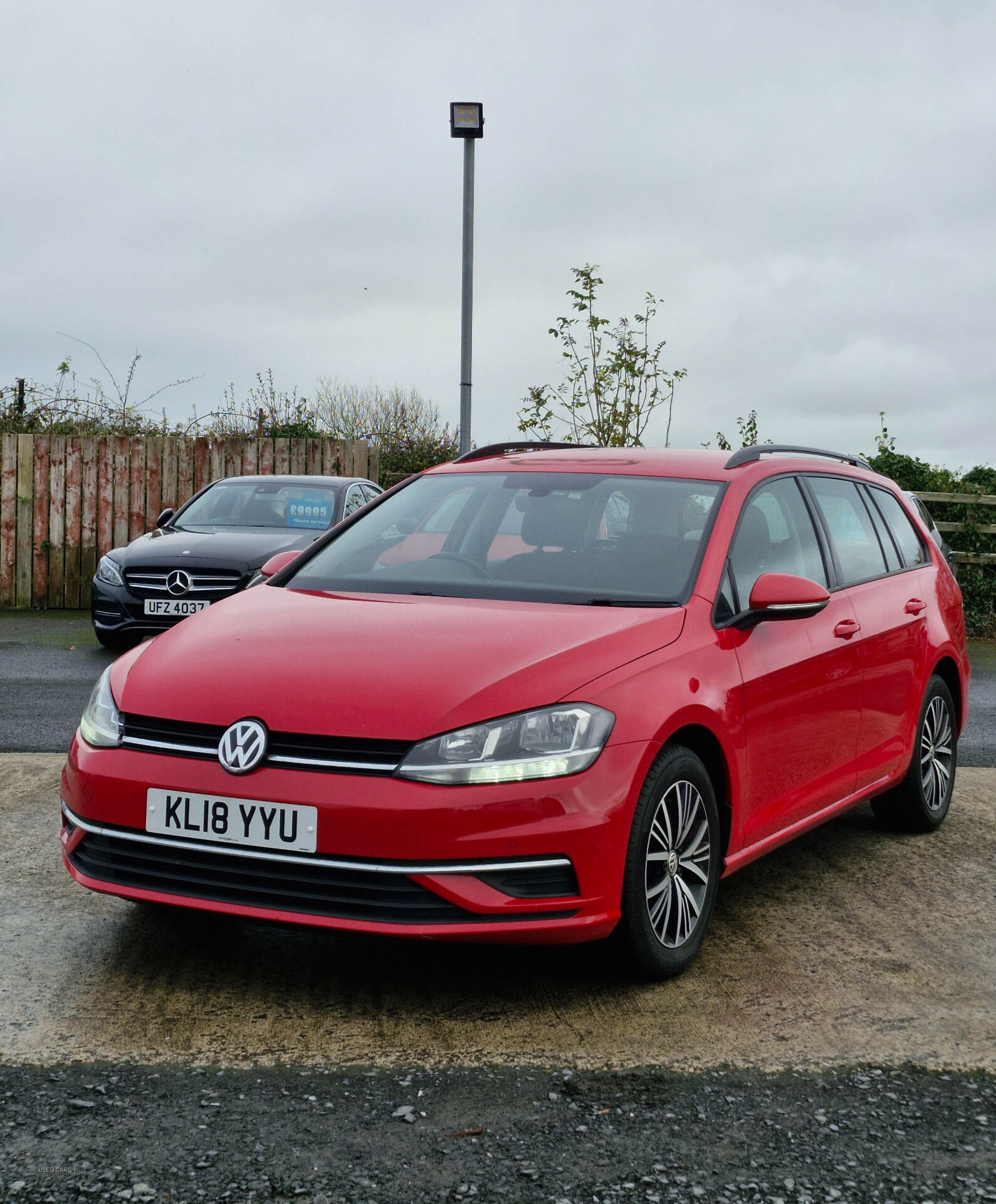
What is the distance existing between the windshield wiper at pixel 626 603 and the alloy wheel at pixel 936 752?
221cm

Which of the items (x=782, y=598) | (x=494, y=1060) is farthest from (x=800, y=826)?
(x=494, y=1060)

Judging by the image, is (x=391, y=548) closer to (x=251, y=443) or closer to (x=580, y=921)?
(x=580, y=921)

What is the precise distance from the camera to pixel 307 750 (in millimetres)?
3748

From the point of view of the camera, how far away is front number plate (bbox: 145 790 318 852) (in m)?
3.68

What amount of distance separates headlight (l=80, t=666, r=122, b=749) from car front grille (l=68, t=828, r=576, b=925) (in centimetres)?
26

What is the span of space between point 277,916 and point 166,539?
8993mm

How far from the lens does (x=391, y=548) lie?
5.29m

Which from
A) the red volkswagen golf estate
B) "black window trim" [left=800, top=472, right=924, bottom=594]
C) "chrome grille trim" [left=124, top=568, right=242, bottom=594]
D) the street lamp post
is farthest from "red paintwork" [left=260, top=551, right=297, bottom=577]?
the street lamp post

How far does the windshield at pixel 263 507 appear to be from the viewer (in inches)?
516

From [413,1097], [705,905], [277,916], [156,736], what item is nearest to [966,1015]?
[705,905]

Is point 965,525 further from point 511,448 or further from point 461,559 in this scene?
point 461,559

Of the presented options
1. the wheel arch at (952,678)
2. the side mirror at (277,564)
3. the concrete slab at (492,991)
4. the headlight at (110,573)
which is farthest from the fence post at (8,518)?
the wheel arch at (952,678)

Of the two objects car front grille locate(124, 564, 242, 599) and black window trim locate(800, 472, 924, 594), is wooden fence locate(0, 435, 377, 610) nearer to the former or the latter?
car front grille locate(124, 564, 242, 599)

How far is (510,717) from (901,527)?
3390 mm
